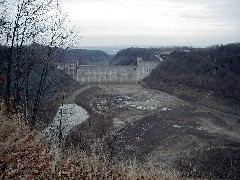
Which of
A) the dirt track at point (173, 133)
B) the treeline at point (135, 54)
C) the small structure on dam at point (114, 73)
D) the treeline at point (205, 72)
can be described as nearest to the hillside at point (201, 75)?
the treeline at point (205, 72)

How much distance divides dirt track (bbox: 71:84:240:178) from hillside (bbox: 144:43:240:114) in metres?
2.95

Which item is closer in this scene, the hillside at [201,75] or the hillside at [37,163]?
the hillside at [37,163]

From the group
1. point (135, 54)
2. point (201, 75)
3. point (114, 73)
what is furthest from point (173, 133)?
point (135, 54)

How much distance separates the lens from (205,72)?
139 ft

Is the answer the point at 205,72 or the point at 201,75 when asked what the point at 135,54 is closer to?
the point at 205,72

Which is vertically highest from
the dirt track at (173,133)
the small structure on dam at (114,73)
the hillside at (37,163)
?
the hillside at (37,163)

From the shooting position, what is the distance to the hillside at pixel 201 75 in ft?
118

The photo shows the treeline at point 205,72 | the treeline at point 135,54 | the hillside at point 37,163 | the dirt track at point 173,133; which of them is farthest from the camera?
the treeline at point 135,54

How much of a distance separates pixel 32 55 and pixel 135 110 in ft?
68.7

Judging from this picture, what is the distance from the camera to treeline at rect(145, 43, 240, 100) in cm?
3659

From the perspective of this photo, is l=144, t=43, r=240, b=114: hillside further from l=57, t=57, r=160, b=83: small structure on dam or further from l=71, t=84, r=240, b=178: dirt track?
l=57, t=57, r=160, b=83: small structure on dam

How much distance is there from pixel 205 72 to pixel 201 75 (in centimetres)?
99

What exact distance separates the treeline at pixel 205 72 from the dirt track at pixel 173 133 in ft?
12.8

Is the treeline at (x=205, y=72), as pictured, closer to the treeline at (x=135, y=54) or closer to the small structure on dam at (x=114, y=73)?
the small structure on dam at (x=114, y=73)
